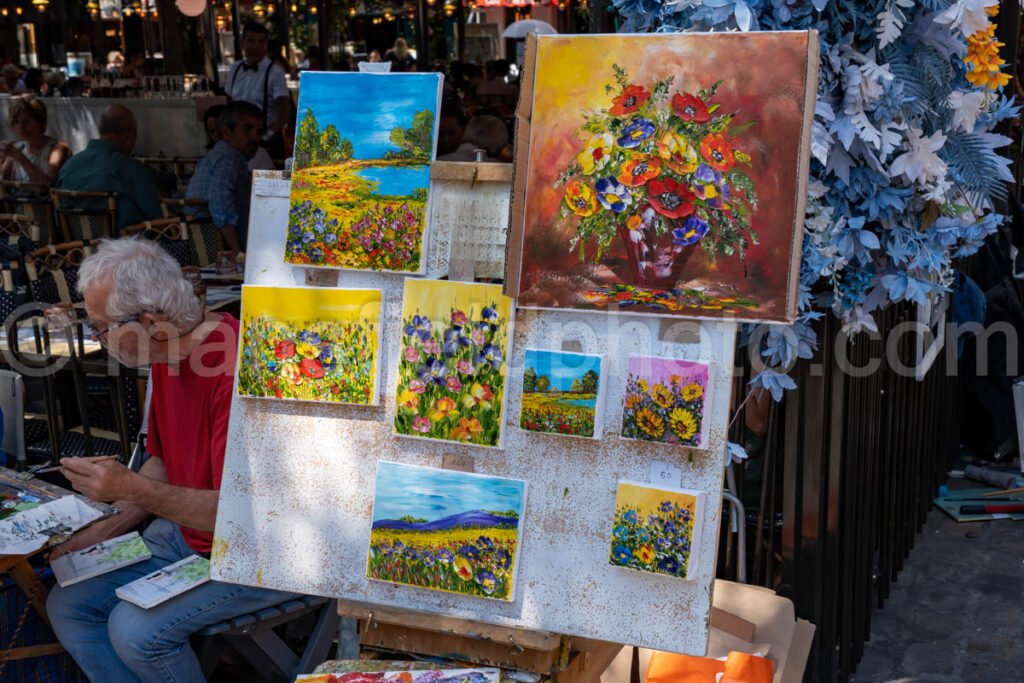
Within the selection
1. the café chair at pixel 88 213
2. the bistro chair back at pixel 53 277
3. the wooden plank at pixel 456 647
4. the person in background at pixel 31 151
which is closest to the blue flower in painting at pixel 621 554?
the wooden plank at pixel 456 647

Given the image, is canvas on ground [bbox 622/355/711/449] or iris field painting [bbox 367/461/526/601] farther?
iris field painting [bbox 367/461/526/601]

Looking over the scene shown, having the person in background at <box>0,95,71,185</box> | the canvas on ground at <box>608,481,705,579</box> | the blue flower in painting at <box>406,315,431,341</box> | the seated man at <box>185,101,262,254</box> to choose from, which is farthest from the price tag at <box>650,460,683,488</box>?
the person in background at <box>0,95,71,185</box>

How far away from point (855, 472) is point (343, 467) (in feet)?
4.81

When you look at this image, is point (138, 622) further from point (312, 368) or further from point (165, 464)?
point (312, 368)

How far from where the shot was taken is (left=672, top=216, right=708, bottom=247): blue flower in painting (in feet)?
6.81

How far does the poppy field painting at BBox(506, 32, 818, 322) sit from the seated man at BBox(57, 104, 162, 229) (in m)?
5.40

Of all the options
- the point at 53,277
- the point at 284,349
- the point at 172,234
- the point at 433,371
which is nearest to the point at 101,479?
the point at 284,349

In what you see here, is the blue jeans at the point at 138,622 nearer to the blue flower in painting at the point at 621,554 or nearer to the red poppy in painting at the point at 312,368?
the red poppy in painting at the point at 312,368

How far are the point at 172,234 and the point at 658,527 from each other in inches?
199

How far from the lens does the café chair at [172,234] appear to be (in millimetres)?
5891

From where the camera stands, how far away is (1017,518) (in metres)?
4.41

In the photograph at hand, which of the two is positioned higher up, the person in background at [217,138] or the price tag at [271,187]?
the person in background at [217,138]

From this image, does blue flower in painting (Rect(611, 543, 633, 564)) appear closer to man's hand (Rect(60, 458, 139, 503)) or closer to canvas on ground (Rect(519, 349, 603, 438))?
canvas on ground (Rect(519, 349, 603, 438))

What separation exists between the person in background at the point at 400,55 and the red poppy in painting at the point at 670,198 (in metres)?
12.7
